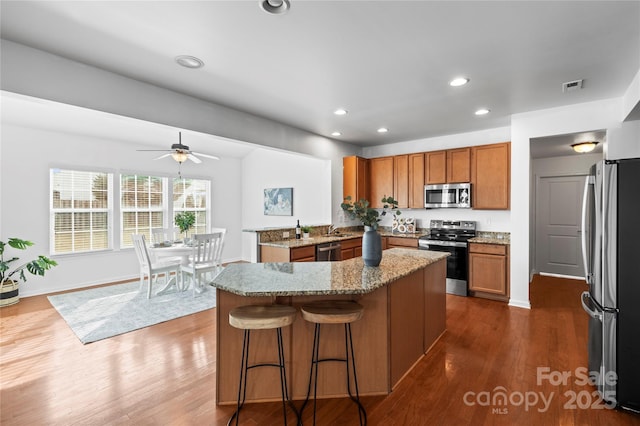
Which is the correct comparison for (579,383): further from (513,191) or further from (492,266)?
(513,191)

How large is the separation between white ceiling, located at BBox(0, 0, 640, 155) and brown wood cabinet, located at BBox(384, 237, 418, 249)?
7.77 feet

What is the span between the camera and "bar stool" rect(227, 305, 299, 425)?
1.86 m

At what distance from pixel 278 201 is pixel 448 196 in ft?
13.0

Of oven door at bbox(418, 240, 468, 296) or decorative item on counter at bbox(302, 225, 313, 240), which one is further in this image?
decorative item on counter at bbox(302, 225, 313, 240)

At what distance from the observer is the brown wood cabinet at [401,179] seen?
18.1ft

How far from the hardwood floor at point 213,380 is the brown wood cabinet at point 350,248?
6.48 ft

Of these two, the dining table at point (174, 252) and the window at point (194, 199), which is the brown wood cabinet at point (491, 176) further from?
the window at point (194, 199)

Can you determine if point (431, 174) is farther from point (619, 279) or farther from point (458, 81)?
point (619, 279)

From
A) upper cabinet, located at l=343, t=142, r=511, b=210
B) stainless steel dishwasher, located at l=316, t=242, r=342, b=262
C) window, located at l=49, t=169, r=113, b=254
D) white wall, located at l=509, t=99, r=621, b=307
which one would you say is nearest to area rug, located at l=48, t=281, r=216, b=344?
window, located at l=49, t=169, r=113, b=254

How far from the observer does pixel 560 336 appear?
327 centimetres

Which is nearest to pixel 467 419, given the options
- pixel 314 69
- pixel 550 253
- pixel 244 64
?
pixel 314 69

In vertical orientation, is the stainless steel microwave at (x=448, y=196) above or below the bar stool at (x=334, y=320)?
above

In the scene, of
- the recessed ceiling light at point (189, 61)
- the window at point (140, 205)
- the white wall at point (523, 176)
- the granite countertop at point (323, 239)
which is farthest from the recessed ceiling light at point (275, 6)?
the window at point (140, 205)

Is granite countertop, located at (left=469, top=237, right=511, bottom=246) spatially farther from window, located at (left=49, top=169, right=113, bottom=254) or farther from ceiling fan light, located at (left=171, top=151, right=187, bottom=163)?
window, located at (left=49, top=169, right=113, bottom=254)
